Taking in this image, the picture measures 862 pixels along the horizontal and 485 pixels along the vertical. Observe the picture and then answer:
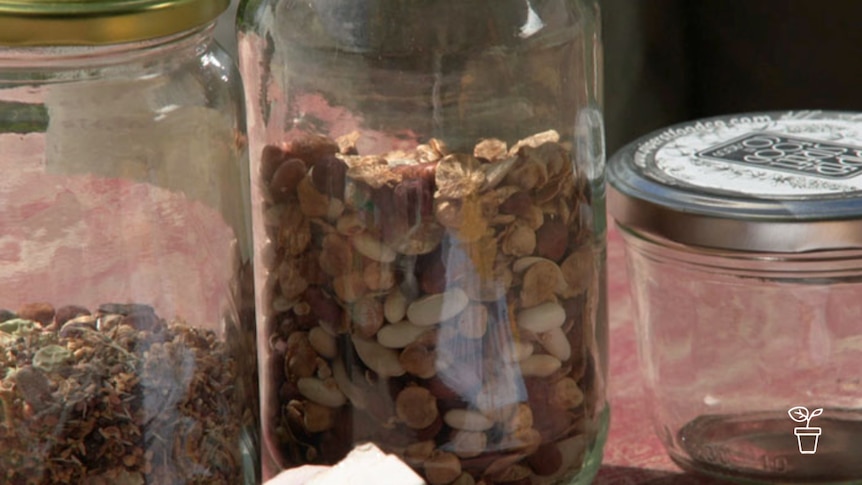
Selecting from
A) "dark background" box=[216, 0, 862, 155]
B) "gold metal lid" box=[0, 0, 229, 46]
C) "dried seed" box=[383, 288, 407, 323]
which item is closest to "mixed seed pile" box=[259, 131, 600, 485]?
"dried seed" box=[383, 288, 407, 323]

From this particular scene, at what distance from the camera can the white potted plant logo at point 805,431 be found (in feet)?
2.03

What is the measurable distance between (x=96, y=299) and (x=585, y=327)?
204 millimetres

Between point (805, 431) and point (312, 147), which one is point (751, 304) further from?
point (312, 147)

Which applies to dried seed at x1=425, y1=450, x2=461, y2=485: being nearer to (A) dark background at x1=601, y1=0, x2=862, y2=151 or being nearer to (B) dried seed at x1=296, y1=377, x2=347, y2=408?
(B) dried seed at x1=296, y1=377, x2=347, y2=408

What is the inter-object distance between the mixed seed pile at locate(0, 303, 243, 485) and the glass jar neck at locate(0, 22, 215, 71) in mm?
89

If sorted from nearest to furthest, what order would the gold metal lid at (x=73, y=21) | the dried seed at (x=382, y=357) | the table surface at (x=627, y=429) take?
the gold metal lid at (x=73, y=21) < the dried seed at (x=382, y=357) < the table surface at (x=627, y=429)

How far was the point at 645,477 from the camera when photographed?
64cm

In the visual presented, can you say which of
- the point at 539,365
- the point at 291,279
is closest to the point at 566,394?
the point at 539,365

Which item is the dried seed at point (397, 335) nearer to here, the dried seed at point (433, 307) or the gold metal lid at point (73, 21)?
the dried seed at point (433, 307)

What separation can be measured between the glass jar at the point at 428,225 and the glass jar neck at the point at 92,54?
0.07 metres

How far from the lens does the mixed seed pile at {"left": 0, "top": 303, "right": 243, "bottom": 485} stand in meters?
0.48

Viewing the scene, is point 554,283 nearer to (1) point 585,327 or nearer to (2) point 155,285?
(1) point 585,327

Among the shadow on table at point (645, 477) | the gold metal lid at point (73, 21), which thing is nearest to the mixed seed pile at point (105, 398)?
the gold metal lid at point (73, 21)

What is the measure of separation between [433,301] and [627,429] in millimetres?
201
